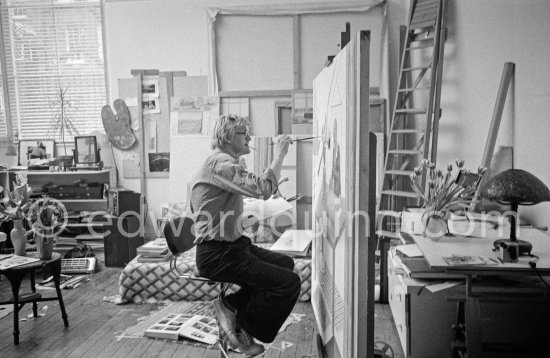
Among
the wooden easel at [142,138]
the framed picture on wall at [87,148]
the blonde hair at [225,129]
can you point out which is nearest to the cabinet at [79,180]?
the framed picture on wall at [87,148]

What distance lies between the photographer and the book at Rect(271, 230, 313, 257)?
3807 millimetres

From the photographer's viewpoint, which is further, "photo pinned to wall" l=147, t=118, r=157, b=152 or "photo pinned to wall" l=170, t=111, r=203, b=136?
"photo pinned to wall" l=147, t=118, r=157, b=152

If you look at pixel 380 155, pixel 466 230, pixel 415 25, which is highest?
pixel 415 25

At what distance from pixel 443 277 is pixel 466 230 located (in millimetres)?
456

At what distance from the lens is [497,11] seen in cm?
338

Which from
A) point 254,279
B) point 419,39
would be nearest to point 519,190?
point 254,279

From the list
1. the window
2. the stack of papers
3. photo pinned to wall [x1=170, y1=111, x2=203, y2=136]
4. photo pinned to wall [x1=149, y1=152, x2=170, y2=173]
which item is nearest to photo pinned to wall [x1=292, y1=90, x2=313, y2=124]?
photo pinned to wall [x1=170, y1=111, x2=203, y2=136]

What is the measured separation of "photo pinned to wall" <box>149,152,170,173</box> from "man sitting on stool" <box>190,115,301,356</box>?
2943mm

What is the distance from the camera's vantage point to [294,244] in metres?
3.95

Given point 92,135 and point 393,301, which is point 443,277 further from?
point 92,135

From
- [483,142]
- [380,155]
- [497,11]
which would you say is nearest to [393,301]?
[483,142]

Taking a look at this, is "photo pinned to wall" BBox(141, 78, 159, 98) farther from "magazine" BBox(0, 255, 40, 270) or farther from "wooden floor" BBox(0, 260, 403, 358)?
"magazine" BBox(0, 255, 40, 270)

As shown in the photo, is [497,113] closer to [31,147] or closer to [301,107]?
[301,107]

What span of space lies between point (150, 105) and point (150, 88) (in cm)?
19
